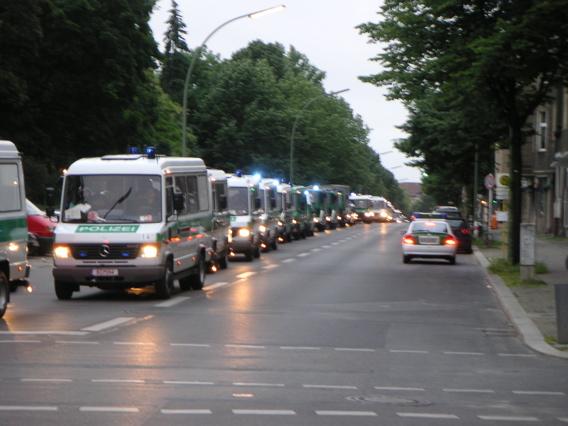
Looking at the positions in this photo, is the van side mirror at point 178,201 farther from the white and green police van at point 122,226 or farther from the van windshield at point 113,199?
the van windshield at point 113,199

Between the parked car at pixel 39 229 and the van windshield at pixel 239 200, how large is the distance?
217 inches

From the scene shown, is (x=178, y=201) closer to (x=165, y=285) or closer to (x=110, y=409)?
(x=165, y=285)

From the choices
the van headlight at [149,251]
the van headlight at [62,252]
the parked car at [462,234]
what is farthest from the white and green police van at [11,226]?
the parked car at [462,234]

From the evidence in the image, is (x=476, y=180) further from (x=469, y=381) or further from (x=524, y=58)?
(x=469, y=381)

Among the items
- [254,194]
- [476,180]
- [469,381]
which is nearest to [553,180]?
[476,180]

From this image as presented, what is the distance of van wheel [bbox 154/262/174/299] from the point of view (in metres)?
20.3

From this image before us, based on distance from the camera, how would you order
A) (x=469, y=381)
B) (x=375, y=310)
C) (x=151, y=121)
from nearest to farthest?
(x=469, y=381), (x=375, y=310), (x=151, y=121)

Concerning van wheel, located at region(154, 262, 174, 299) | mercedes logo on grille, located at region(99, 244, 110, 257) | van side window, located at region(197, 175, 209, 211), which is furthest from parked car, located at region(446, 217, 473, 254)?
mercedes logo on grille, located at region(99, 244, 110, 257)

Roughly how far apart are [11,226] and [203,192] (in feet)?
26.9

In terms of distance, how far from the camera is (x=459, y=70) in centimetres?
2734

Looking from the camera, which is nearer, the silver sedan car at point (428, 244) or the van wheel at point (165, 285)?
the van wheel at point (165, 285)

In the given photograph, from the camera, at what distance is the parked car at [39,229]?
3406 cm

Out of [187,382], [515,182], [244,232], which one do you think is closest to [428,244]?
[244,232]

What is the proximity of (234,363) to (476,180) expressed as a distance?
45123mm
